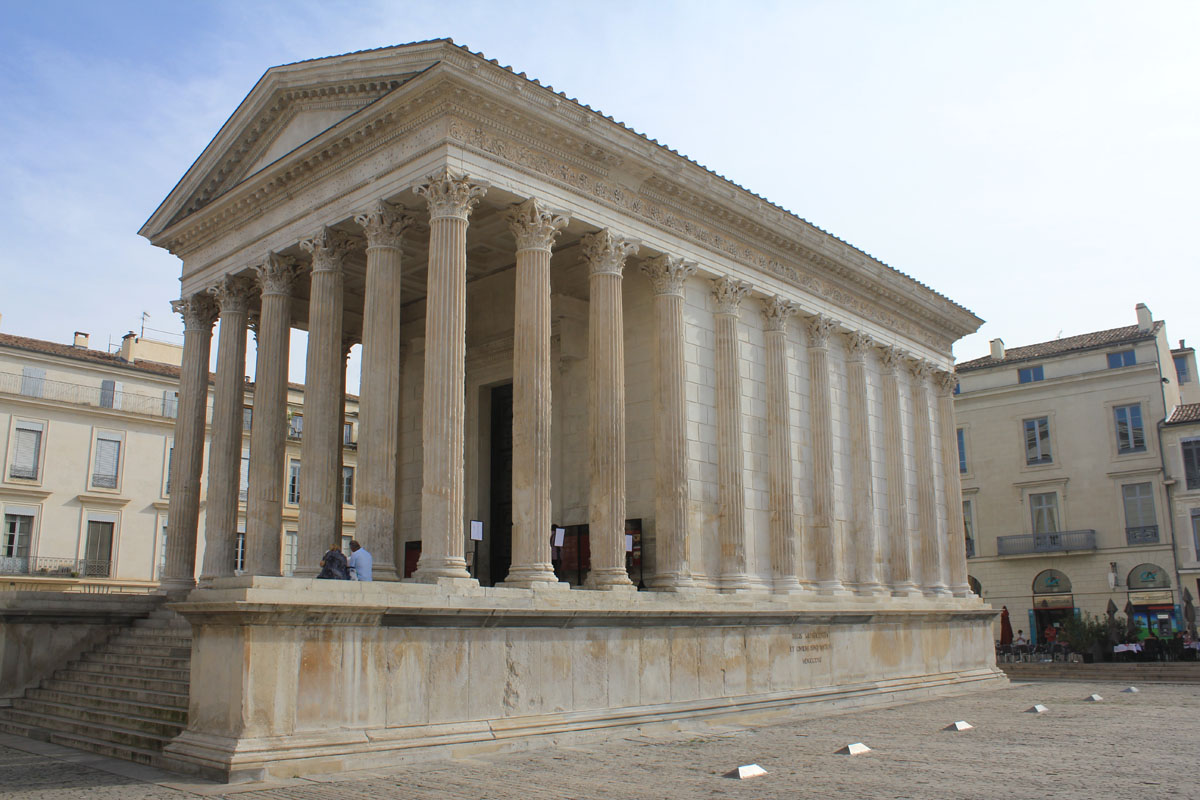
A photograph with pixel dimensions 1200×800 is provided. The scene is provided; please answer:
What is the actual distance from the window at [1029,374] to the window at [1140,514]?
593cm

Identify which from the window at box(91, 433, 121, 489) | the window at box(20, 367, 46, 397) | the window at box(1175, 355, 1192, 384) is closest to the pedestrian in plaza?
the window at box(91, 433, 121, 489)

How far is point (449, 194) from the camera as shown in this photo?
16.2 m

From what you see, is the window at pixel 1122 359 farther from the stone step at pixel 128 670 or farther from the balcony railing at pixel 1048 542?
the stone step at pixel 128 670

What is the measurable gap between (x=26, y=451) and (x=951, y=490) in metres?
29.7

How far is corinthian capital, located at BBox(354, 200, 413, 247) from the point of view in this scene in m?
17.3

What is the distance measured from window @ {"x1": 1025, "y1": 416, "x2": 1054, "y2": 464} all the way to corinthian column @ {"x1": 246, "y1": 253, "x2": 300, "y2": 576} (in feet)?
117

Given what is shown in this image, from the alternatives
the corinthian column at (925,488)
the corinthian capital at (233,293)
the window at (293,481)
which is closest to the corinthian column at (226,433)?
the corinthian capital at (233,293)

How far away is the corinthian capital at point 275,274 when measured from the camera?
64.7 ft

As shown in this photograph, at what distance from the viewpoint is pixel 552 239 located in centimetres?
1759

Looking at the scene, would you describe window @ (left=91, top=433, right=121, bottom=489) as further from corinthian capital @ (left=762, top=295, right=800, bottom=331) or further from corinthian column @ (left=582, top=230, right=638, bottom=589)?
corinthian capital @ (left=762, top=295, right=800, bottom=331)

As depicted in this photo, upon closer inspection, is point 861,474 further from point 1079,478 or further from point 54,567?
point 54,567

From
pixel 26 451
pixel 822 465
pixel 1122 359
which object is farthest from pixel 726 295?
pixel 1122 359

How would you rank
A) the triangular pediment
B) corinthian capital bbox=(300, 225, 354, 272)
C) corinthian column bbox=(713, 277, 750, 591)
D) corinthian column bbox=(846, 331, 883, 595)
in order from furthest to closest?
corinthian column bbox=(846, 331, 883, 595) → corinthian column bbox=(713, 277, 750, 591) → corinthian capital bbox=(300, 225, 354, 272) → the triangular pediment

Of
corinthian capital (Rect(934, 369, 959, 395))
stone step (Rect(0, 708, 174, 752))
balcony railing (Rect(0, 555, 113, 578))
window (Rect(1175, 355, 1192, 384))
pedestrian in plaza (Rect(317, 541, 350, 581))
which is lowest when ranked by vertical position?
stone step (Rect(0, 708, 174, 752))
